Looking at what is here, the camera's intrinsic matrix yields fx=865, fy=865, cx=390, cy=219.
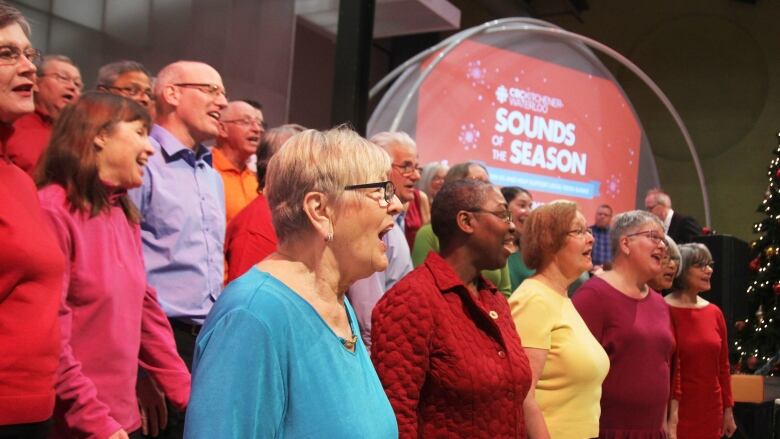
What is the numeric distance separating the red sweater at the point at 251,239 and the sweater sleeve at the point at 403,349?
0.76 m

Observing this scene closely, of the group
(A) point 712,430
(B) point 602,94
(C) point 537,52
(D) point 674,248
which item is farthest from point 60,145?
(B) point 602,94

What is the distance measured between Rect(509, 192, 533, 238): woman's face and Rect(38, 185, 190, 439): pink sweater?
8.86 ft

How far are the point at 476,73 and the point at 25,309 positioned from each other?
700 centimetres

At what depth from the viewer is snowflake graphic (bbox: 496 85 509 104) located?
27.9 feet

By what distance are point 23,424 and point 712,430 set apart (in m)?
3.82

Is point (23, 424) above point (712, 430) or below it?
above

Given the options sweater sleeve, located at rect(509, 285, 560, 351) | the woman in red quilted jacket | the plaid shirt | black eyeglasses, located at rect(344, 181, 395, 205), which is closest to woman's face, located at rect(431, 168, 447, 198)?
sweater sleeve, located at rect(509, 285, 560, 351)

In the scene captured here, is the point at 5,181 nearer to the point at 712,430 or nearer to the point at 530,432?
the point at 530,432

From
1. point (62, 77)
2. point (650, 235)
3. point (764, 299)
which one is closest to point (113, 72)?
point (62, 77)

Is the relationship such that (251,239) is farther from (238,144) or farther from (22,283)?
(22,283)

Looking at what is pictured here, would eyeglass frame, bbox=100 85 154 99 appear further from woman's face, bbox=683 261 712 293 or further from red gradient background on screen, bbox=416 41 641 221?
red gradient background on screen, bbox=416 41 641 221

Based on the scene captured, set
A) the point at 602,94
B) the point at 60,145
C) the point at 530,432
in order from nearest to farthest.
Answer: the point at 60,145, the point at 530,432, the point at 602,94

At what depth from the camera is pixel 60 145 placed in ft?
7.80

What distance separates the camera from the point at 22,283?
1.88m
